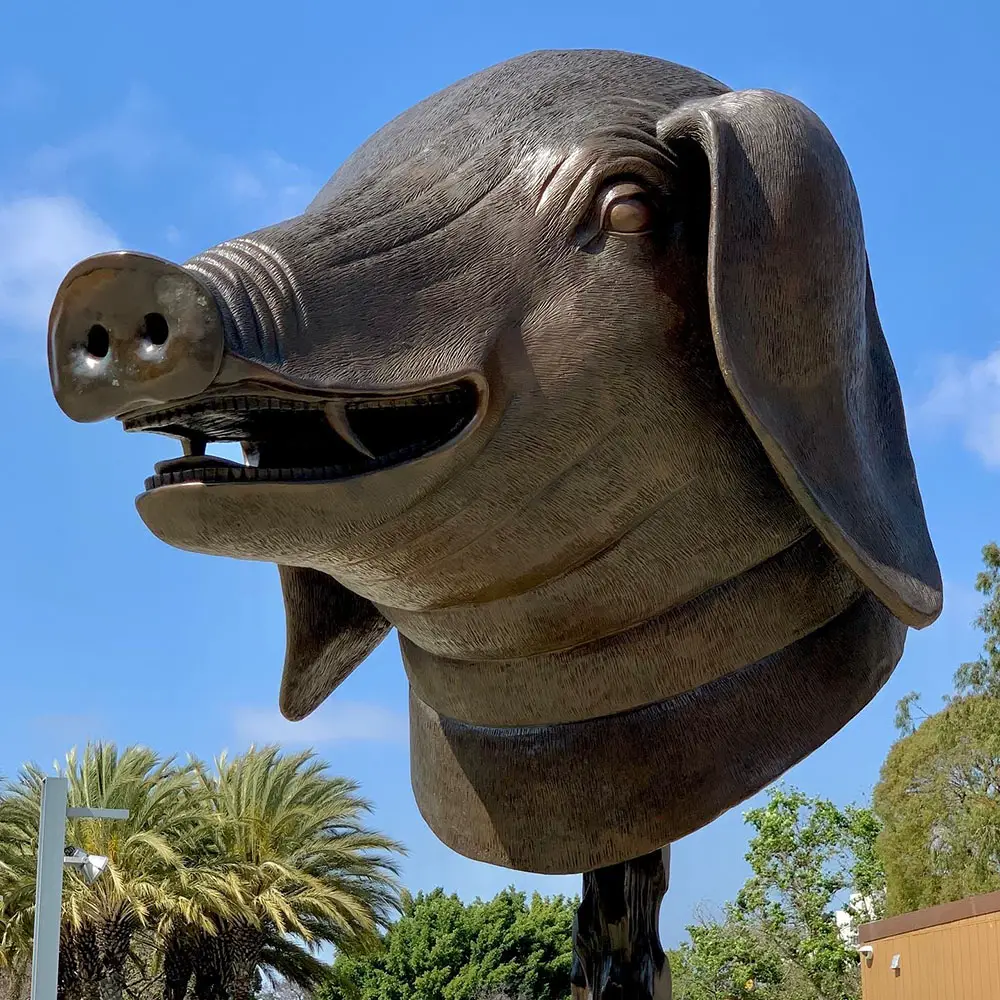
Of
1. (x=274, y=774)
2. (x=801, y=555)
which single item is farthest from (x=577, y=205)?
(x=274, y=774)

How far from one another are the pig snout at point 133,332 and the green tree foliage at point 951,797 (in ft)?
58.9

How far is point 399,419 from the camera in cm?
182

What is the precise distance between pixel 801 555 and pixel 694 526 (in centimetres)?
21

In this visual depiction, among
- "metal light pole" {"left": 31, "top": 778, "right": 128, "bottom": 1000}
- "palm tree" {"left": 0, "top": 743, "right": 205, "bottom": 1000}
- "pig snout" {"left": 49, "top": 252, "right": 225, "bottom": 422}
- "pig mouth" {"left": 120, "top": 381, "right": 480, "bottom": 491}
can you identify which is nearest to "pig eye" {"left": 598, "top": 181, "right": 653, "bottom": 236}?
"pig mouth" {"left": 120, "top": 381, "right": 480, "bottom": 491}

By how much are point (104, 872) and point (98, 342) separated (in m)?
16.3

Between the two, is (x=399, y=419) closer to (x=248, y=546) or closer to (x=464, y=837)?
(x=248, y=546)

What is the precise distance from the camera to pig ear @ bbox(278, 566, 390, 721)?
2.28 metres

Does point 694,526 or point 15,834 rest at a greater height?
point 15,834

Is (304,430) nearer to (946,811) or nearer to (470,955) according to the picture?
(946,811)

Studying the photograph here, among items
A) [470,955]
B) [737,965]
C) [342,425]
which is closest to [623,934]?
[342,425]

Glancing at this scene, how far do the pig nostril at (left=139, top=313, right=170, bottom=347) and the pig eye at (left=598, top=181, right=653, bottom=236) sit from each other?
614mm

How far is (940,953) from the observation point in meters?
10.1

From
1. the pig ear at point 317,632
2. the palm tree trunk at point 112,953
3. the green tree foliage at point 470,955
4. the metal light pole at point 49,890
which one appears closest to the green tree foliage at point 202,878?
the palm tree trunk at point 112,953

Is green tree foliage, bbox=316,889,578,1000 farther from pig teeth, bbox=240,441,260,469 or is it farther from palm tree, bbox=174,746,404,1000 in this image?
pig teeth, bbox=240,441,260,469
